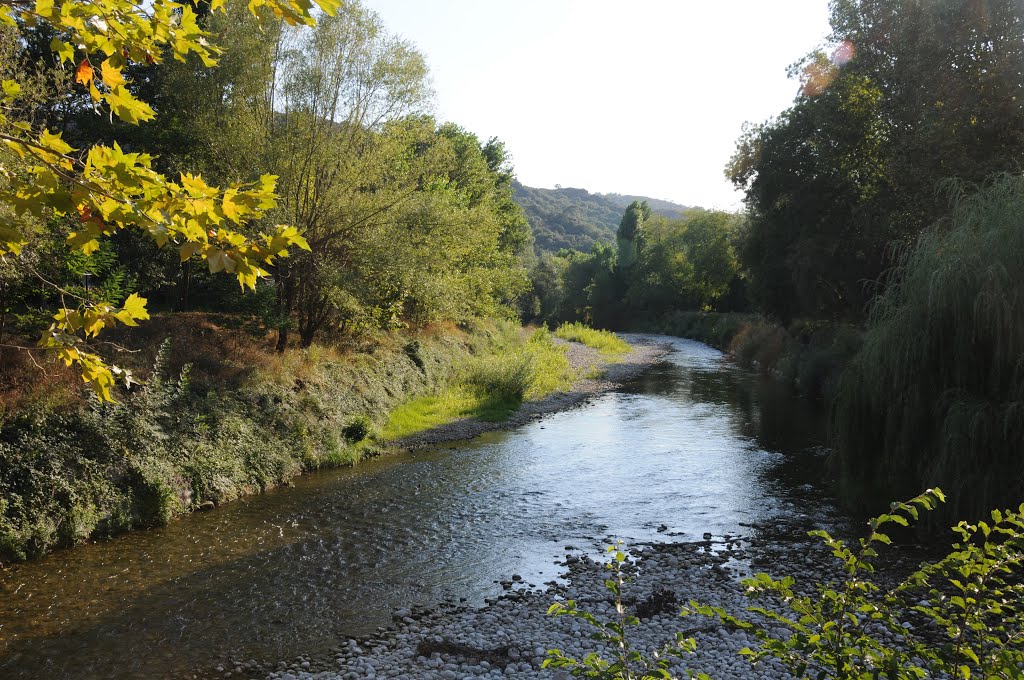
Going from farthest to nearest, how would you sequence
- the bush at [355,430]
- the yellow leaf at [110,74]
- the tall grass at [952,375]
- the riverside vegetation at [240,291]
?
the bush at [355,430] < the riverside vegetation at [240,291] < the tall grass at [952,375] < the yellow leaf at [110,74]

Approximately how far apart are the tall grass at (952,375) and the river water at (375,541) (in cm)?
204

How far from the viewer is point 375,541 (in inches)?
477

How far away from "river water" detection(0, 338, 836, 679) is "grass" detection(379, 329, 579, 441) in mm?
2017

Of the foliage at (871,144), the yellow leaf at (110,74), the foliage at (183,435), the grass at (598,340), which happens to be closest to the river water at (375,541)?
the foliage at (183,435)

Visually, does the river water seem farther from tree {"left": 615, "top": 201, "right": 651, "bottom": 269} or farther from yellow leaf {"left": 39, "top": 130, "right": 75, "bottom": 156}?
tree {"left": 615, "top": 201, "right": 651, "bottom": 269}

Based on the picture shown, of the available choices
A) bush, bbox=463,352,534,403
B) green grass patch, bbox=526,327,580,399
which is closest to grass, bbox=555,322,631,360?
green grass patch, bbox=526,327,580,399

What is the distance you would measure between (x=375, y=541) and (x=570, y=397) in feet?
59.5

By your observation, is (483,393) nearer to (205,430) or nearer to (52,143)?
(205,430)

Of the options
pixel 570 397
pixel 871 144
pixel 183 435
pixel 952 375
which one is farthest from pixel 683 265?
pixel 183 435

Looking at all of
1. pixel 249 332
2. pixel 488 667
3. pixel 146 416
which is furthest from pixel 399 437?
pixel 488 667

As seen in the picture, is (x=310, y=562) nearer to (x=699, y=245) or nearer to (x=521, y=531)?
(x=521, y=531)

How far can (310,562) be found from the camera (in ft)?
36.3

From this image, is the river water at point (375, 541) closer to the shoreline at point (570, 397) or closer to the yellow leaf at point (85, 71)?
the shoreline at point (570, 397)

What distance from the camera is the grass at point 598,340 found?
2002 inches
